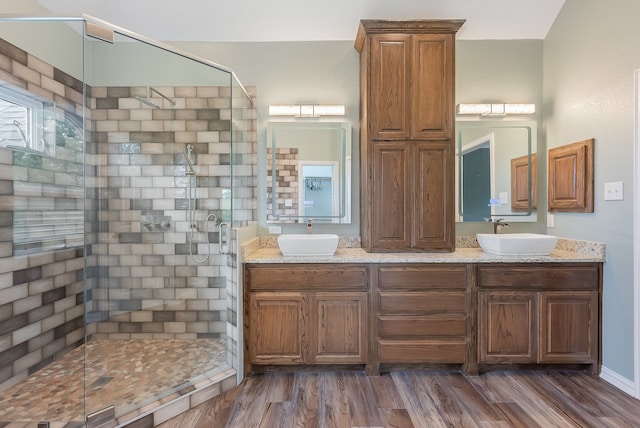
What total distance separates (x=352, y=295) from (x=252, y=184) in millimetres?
1363

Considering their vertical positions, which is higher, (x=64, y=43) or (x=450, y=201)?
(x=64, y=43)

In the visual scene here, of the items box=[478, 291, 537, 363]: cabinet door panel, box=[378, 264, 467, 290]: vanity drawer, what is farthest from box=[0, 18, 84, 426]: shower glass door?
box=[478, 291, 537, 363]: cabinet door panel

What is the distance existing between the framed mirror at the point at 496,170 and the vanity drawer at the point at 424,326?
1036mm

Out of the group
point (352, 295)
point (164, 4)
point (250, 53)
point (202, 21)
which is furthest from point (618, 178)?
point (164, 4)

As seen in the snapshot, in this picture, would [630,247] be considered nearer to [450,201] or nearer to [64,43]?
Answer: [450,201]

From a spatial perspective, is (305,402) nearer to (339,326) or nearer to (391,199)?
(339,326)

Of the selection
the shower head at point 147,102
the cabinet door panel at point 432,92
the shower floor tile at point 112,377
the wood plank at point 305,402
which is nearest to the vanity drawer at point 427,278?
the wood plank at point 305,402

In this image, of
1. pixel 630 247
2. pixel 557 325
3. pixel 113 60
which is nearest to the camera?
pixel 630 247

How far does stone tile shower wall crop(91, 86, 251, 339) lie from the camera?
2.80 metres

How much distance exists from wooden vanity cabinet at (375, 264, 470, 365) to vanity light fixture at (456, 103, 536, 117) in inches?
58.8

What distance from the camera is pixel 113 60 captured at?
2.66 metres

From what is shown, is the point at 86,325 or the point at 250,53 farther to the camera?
the point at 250,53

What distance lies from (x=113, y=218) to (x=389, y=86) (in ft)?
8.19

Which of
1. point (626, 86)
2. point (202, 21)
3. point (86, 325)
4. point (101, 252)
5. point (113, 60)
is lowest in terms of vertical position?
point (86, 325)
